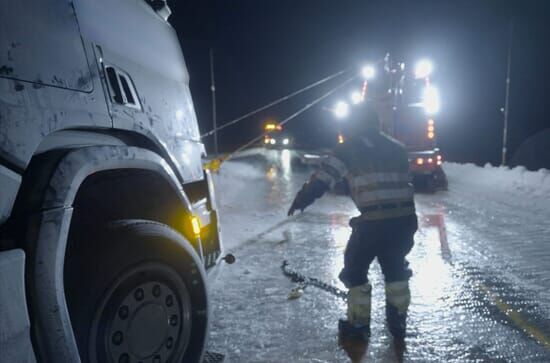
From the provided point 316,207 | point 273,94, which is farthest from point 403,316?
point 273,94

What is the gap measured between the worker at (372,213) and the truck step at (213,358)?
0.98 m

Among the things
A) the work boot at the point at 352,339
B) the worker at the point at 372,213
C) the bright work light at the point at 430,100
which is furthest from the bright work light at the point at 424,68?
the work boot at the point at 352,339

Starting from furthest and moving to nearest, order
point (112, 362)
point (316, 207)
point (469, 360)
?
1. point (316, 207)
2. point (469, 360)
3. point (112, 362)

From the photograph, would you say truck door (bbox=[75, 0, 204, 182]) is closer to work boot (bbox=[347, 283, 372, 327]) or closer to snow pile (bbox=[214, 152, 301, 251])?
work boot (bbox=[347, 283, 372, 327])

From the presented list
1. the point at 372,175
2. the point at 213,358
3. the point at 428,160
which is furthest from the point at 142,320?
the point at 428,160

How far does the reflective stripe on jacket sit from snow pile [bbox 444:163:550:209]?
6.75m

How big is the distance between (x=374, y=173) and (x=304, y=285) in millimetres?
1765

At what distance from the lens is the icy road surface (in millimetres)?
3420

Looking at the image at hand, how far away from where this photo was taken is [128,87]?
8.11 feet

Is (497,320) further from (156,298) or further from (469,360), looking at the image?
(156,298)

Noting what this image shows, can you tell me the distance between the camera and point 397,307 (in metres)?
3.63

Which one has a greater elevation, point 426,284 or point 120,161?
point 120,161

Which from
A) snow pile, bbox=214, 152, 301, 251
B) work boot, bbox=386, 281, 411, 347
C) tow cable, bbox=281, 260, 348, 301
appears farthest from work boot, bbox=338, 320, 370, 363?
snow pile, bbox=214, 152, 301, 251

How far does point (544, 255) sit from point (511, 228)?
1683mm
